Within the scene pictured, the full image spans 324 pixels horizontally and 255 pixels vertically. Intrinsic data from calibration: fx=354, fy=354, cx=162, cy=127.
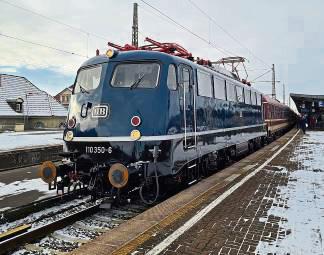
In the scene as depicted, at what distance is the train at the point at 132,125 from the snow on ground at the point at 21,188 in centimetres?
188

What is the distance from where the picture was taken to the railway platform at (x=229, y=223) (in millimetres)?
4500

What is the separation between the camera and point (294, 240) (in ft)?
15.4

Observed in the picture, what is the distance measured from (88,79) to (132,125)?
5.91ft

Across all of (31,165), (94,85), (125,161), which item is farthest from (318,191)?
(31,165)

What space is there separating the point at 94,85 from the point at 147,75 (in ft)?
4.07

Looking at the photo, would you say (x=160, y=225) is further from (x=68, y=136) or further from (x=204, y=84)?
(x=204, y=84)

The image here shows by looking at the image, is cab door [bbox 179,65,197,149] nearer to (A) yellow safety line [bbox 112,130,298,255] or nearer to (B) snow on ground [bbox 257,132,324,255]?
(A) yellow safety line [bbox 112,130,298,255]

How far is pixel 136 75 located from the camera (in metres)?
7.28

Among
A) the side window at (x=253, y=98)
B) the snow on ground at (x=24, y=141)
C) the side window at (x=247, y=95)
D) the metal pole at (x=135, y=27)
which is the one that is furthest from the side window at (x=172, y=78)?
the metal pole at (x=135, y=27)

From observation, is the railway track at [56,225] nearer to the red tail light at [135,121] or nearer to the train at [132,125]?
the train at [132,125]

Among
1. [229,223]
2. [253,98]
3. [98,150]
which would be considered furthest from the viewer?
[253,98]

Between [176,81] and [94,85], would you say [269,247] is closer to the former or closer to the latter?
[176,81]

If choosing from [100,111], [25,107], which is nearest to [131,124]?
[100,111]

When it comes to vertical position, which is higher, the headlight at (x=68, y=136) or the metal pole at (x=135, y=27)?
the metal pole at (x=135, y=27)
